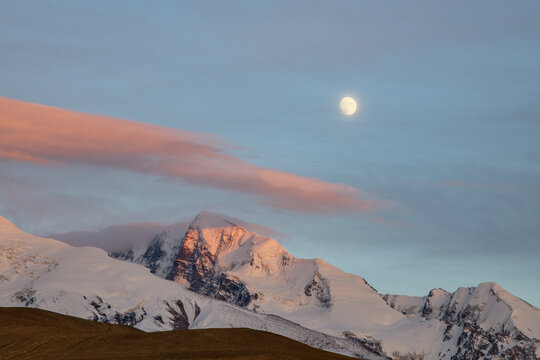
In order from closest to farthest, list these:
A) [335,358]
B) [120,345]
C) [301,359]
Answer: [301,359], [335,358], [120,345]

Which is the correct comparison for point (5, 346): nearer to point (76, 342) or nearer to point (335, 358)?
point (76, 342)

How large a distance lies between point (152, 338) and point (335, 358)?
4226cm

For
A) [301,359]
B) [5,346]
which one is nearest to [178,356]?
[301,359]

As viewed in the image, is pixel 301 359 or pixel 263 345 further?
pixel 263 345

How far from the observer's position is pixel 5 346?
199125 millimetres

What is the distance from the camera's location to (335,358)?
599 ft

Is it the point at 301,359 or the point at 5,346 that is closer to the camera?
the point at 301,359

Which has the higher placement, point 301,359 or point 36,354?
point 301,359

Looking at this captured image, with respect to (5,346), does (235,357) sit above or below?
above

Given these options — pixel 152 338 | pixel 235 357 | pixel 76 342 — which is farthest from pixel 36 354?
pixel 235 357

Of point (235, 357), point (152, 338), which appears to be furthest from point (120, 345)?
point (235, 357)

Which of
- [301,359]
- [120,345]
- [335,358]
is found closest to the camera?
[301,359]

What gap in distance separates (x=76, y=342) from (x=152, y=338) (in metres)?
16.5

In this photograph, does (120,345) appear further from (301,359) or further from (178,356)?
(301,359)
